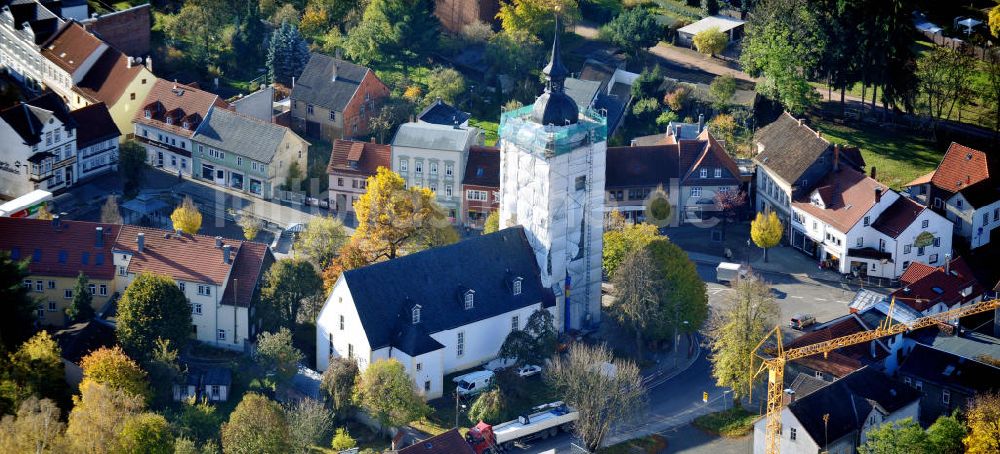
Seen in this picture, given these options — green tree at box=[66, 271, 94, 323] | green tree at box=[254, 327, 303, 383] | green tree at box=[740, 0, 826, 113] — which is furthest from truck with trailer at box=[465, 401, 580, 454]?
green tree at box=[740, 0, 826, 113]

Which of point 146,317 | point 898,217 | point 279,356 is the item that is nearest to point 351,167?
point 279,356

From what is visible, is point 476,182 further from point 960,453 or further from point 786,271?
point 960,453

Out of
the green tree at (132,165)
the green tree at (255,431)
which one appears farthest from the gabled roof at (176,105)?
the green tree at (255,431)

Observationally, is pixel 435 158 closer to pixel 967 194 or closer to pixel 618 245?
pixel 618 245

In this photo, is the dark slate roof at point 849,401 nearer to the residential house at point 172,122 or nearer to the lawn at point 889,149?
the lawn at point 889,149

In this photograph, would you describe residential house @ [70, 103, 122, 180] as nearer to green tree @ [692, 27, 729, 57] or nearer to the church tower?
the church tower

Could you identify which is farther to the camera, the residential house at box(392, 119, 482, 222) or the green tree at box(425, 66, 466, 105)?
the green tree at box(425, 66, 466, 105)

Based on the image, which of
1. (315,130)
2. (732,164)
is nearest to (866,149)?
(732,164)
